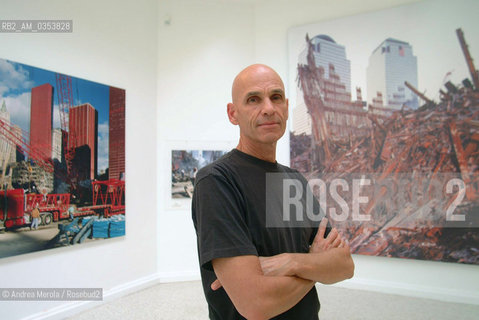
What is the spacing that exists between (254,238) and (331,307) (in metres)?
3.24

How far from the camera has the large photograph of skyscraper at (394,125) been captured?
3861 mm

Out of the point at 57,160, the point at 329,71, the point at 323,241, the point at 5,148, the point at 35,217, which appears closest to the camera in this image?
the point at 323,241

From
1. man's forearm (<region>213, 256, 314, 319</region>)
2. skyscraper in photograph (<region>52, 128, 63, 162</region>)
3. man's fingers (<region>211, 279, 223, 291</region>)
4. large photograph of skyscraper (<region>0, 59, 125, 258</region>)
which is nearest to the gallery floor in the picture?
large photograph of skyscraper (<region>0, 59, 125, 258</region>)

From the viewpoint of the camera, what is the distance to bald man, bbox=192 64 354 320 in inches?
39.0

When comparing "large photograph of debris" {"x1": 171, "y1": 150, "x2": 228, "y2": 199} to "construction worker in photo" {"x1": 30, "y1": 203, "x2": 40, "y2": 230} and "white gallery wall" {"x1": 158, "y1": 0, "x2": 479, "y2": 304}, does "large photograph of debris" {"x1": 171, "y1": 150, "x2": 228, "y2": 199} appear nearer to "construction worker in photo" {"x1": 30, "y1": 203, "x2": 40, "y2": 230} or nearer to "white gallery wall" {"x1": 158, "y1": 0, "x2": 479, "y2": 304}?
"white gallery wall" {"x1": 158, "y1": 0, "x2": 479, "y2": 304}

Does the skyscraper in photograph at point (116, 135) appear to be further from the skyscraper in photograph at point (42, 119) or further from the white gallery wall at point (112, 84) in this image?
the skyscraper in photograph at point (42, 119)

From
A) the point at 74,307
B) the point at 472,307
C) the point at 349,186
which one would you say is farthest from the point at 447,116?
the point at 74,307

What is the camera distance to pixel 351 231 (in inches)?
173

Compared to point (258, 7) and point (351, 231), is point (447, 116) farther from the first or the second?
point (258, 7)

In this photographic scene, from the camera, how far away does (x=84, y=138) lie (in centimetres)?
374

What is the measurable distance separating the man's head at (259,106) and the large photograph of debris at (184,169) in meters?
3.53

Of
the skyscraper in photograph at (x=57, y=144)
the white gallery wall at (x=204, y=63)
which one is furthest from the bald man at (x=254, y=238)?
the white gallery wall at (x=204, y=63)

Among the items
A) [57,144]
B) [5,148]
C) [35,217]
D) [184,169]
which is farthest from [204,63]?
[35,217]

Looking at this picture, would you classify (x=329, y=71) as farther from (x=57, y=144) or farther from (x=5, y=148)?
(x=5, y=148)
